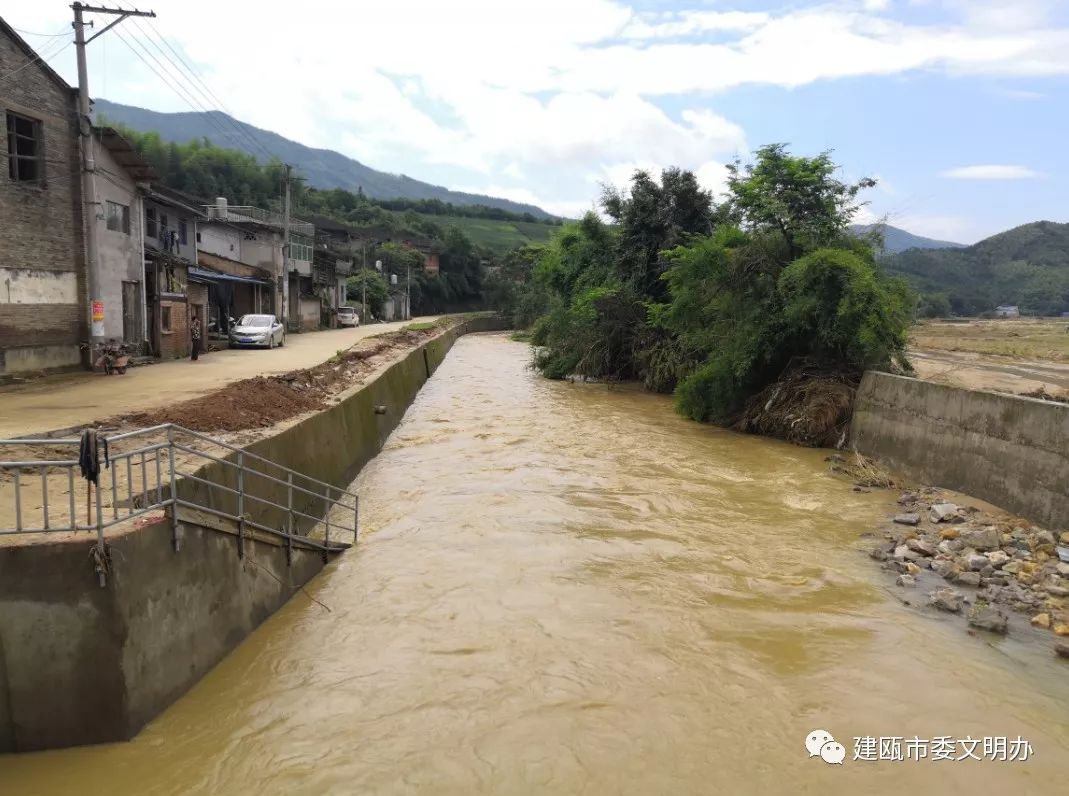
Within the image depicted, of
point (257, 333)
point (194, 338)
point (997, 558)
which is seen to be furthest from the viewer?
point (257, 333)

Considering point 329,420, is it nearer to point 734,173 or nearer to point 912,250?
point 734,173

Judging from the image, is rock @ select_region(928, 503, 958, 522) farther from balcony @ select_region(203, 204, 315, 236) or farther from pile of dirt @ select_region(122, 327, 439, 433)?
balcony @ select_region(203, 204, 315, 236)

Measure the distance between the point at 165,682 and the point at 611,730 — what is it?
3.58 meters

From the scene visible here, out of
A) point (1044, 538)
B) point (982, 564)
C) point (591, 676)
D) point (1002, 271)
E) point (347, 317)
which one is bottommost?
point (591, 676)

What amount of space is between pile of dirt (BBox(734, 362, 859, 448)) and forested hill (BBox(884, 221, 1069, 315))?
70023 mm

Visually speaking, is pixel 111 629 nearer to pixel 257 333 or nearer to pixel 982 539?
pixel 982 539

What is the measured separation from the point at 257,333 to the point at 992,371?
91.4 feet

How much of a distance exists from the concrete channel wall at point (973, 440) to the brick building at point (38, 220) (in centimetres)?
1907

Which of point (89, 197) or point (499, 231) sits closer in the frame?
point (89, 197)

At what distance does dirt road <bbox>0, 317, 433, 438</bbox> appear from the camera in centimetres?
1152

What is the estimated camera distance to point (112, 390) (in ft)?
49.5

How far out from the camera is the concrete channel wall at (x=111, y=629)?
5109mm

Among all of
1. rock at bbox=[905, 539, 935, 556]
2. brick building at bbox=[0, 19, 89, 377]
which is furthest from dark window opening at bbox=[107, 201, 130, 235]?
rock at bbox=[905, 539, 935, 556]

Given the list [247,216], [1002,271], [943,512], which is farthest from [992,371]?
[1002,271]
